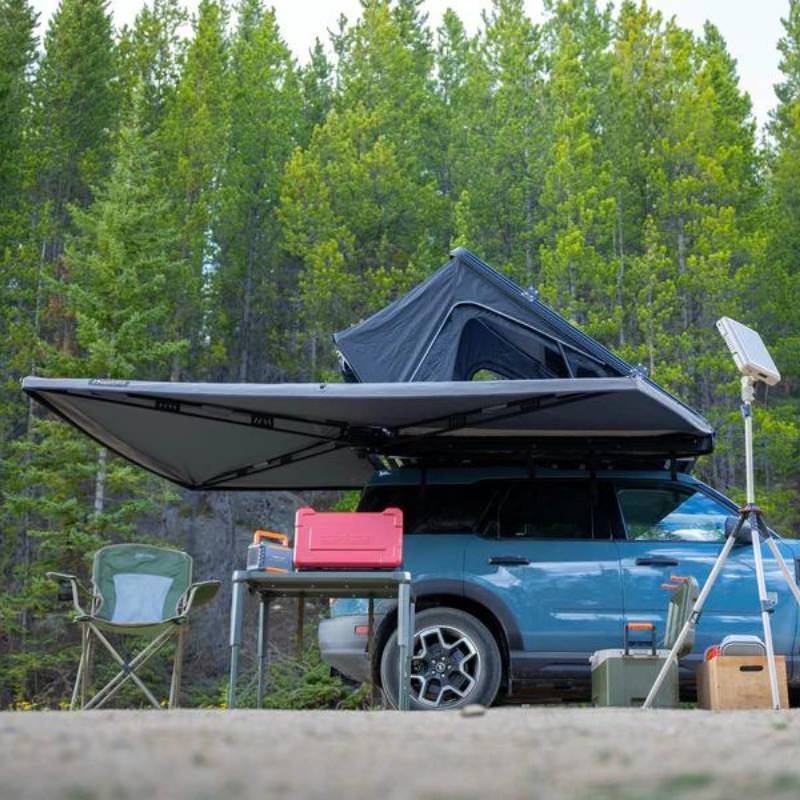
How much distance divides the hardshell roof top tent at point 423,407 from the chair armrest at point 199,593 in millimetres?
1026

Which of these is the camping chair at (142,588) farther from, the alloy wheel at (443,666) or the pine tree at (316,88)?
the pine tree at (316,88)

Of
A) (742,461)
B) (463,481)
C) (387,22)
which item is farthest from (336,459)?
(387,22)

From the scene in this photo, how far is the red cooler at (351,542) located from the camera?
629cm

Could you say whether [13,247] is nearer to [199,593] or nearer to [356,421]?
[199,593]

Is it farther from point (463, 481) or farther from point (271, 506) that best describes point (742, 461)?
point (463, 481)

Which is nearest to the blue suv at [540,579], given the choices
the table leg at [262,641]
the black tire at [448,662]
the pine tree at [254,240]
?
the black tire at [448,662]

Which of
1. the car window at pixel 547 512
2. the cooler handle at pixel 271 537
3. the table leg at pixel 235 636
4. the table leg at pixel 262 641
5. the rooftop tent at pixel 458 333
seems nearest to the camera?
the table leg at pixel 235 636

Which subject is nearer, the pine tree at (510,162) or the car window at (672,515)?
the car window at (672,515)

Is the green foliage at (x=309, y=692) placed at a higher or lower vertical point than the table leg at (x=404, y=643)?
lower

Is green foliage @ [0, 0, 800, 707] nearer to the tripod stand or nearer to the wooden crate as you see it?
the wooden crate

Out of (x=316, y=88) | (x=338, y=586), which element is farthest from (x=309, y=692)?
(x=316, y=88)

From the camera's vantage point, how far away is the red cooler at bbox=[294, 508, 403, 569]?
6.29 m

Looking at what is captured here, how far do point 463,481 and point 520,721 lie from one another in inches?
152

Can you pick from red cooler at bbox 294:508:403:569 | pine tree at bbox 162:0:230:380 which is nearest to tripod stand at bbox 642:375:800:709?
red cooler at bbox 294:508:403:569
